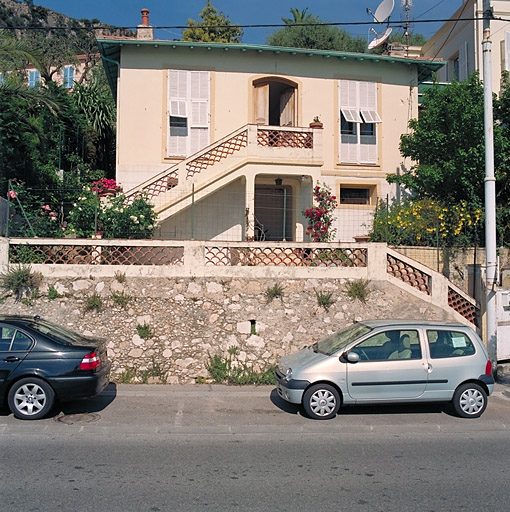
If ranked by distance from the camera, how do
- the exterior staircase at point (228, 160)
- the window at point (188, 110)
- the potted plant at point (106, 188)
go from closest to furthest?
the potted plant at point (106, 188) < the exterior staircase at point (228, 160) < the window at point (188, 110)

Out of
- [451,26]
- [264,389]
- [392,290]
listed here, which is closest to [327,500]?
[264,389]

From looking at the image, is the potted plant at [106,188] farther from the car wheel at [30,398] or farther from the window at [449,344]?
the window at [449,344]

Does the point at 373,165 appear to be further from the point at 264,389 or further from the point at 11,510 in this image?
the point at 11,510

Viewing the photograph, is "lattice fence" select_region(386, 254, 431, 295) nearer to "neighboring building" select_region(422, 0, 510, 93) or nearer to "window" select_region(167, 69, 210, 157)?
"window" select_region(167, 69, 210, 157)

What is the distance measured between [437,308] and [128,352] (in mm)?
6576

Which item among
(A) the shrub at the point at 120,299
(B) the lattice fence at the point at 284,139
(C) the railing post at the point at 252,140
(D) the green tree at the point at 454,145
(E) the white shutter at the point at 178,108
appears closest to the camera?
(A) the shrub at the point at 120,299

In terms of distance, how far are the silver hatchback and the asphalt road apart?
1.14 ft

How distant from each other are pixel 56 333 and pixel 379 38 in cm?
1665

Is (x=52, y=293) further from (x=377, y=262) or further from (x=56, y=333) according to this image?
(x=377, y=262)

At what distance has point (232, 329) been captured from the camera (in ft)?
36.5

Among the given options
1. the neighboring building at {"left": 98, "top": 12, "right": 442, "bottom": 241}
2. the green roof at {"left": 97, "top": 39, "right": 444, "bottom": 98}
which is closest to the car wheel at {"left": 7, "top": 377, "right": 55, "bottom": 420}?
the neighboring building at {"left": 98, "top": 12, "right": 442, "bottom": 241}

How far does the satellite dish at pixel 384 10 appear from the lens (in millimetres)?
18797

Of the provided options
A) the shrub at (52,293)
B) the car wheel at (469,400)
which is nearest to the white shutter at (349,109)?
the shrub at (52,293)

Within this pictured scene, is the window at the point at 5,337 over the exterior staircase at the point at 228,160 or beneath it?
beneath
